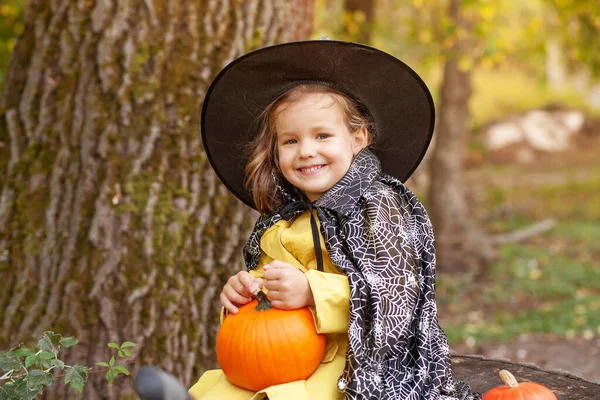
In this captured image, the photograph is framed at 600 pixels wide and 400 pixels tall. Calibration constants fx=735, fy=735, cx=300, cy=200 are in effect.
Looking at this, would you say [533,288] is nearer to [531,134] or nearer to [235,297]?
[235,297]

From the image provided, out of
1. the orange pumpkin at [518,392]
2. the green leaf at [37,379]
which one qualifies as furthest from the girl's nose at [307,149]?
the green leaf at [37,379]

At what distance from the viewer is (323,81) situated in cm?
259

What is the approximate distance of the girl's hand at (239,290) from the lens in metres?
2.45

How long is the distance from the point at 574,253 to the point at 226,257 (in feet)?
24.2

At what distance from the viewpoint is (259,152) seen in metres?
2.75

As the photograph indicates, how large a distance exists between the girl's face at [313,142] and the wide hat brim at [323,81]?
0.39 feet

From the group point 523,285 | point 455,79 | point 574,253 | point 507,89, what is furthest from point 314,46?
point 507,89

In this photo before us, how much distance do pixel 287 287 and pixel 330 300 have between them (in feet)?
0.47

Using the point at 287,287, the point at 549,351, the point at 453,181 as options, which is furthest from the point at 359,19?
the point at 287,287

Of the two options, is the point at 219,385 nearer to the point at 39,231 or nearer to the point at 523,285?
the point at 39,231

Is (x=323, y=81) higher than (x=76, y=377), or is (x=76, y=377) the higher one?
(x=323, y=81)

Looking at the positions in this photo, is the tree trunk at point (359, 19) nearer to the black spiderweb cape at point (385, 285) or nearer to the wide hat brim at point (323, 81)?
the wide hat brim at point (323, 81)

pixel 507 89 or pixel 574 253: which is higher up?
pixel 507 89

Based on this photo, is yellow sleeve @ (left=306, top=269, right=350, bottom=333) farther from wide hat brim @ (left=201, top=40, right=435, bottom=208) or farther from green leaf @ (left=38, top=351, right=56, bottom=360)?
green leaf @ (left=38, top=351, right=56, bottom=360)
